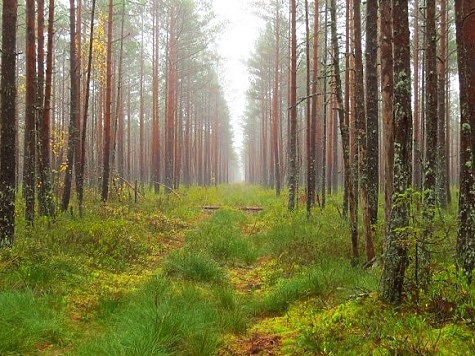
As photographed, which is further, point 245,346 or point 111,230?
point 111,230

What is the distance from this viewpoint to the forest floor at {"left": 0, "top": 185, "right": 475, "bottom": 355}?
4.00m

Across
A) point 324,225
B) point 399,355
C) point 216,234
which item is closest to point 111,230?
point 216,234

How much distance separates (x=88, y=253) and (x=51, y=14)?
7.13 meters

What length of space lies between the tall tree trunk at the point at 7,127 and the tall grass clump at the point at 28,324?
2.87 m

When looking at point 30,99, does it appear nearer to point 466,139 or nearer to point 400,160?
point 400,160

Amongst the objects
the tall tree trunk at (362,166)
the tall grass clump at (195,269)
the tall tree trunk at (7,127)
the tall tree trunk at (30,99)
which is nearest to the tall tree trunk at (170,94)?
the tall tree trunk at (30,99)

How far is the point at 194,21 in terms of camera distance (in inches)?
1021

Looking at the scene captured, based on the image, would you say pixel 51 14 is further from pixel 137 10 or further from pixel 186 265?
pixel 137 10

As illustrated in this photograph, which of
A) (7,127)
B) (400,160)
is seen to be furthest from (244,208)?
(400,160)

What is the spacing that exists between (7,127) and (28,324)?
460 cm

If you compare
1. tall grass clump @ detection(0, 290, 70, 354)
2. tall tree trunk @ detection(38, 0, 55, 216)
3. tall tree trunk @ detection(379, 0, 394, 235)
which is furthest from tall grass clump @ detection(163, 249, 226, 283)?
tall tree trunk @ detection(38, 0, 55, 216)

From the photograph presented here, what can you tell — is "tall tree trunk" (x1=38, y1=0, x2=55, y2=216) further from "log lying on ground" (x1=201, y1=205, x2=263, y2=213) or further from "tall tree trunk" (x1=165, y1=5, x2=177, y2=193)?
"tall tree trunk" (x1=165, y1=5, x2=177, y2=193)

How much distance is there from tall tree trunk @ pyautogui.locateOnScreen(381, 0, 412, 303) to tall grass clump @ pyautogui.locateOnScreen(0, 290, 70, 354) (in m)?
3.74

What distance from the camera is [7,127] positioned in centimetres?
765
